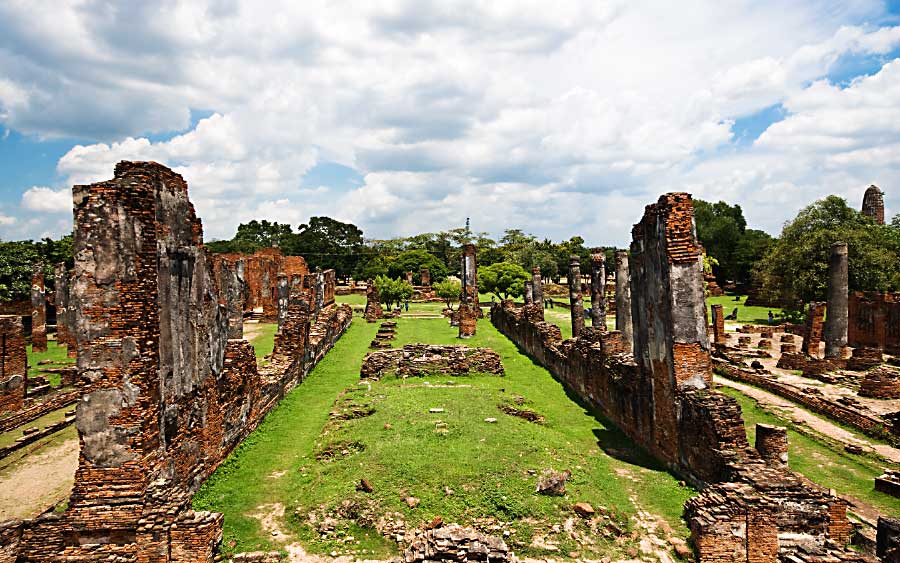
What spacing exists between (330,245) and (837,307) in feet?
223

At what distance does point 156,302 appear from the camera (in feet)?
26.0

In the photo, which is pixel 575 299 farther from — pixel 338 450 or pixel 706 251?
pixel 706 251

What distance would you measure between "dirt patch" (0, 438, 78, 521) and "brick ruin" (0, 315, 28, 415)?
3571 millimetres

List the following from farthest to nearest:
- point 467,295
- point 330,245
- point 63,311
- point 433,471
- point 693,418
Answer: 1. point 330,245
2. point 467,295
3. point 63,311
4. point 693,418
5. point 433,471

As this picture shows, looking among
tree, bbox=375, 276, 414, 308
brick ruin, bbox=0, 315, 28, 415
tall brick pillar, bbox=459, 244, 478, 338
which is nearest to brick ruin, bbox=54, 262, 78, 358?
brick ruin, bbox=0, 315, 28, 415

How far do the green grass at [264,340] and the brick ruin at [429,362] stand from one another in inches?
165

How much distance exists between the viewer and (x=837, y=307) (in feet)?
69.9

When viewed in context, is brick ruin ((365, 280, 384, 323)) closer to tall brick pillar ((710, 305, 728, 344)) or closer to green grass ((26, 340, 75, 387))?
green grass ((26, 340, 75, 387))

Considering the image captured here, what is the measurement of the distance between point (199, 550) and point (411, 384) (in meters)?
9.84

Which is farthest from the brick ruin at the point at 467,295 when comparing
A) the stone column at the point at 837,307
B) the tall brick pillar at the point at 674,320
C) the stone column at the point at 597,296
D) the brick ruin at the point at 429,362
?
the tall brick pillar at the point at 674,320

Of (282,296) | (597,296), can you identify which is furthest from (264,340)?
(597,296)

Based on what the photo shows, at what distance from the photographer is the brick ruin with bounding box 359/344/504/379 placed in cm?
1761

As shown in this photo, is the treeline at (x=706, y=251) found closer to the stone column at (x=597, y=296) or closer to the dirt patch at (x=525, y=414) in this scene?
the stone column at (x=597, y=296)

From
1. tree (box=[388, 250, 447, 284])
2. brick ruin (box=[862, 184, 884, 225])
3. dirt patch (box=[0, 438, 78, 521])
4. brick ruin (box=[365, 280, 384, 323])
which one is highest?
brick ruin (box=[862, 184, 884, 225])
